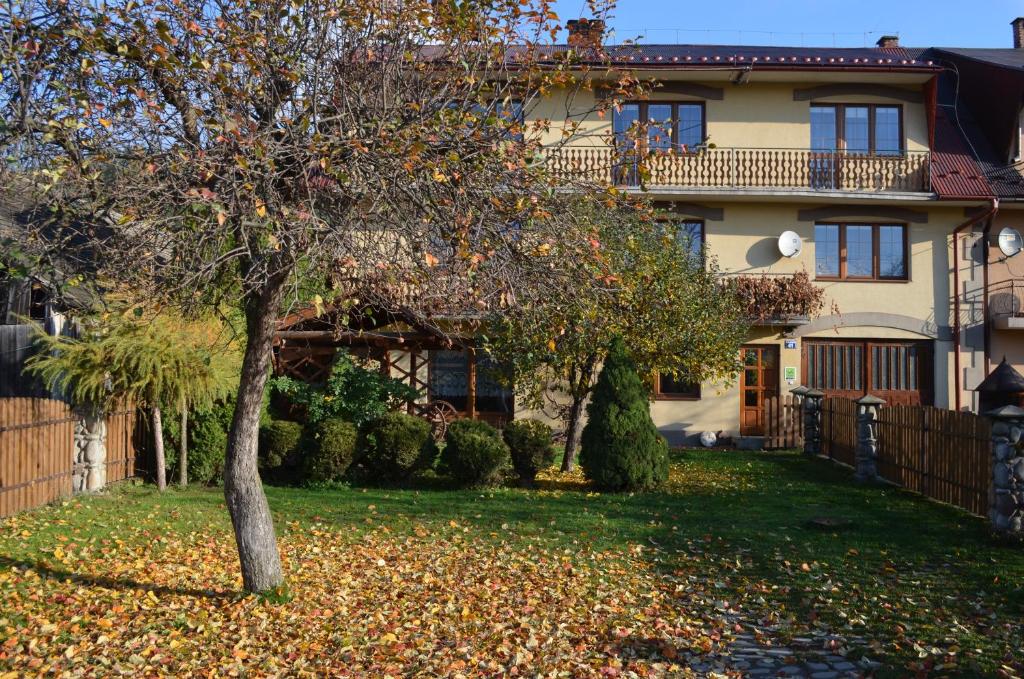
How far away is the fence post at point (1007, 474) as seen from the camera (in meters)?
8.93

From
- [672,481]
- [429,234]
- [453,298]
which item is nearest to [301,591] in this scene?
[453,298]

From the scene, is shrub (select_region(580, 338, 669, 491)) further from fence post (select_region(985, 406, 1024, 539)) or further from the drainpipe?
the drainpipe

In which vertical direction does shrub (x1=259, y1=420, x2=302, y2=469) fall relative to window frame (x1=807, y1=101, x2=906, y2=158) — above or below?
below

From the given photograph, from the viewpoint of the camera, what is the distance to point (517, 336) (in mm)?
14117

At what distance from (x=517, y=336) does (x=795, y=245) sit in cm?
942

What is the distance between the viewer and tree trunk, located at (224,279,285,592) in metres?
6.64

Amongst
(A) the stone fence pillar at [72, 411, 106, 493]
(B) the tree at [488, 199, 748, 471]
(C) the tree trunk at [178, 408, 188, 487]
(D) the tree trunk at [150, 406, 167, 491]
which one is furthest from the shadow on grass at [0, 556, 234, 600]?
(B) the tree at [488, 199, 748, 471]

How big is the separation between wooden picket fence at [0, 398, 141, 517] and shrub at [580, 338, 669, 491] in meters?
6.71

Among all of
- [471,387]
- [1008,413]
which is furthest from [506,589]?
[471,387]

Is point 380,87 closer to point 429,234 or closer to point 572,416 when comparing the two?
point 429,234

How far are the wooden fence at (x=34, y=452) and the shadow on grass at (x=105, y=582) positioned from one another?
248 cm

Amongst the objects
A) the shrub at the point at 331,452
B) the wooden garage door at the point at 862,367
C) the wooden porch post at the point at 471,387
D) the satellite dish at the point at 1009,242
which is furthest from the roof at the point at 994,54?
the shrub at the point at 331,452

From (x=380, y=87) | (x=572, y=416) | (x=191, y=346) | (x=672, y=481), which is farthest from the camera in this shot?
(x=572, y=416)

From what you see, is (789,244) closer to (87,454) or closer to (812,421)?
(812,421)
